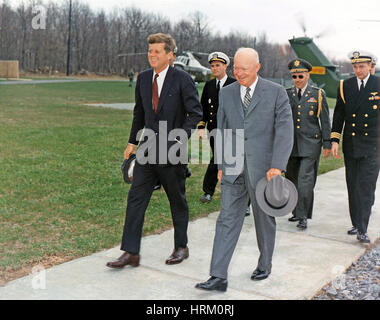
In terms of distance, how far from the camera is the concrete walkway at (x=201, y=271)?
11.9 ft

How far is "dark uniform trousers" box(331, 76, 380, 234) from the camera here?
17.3ft

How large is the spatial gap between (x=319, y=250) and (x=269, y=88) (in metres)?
1.94

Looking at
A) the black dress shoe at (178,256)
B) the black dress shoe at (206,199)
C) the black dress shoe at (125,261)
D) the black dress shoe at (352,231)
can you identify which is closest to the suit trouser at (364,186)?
the black dress shoe at (352,231)

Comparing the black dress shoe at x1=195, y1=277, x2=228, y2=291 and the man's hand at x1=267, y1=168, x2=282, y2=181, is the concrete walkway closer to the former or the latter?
the black dress shoe at x1=195, y1=277, x2=228, y2=291

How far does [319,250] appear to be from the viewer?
491cm

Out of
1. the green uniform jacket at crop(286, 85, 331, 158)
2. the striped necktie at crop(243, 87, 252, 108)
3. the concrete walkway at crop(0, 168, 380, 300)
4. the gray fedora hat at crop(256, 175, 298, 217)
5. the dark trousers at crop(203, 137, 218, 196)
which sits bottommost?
the concrete walkway at crop(0, 168, 380, 300)

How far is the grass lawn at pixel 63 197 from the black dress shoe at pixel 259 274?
3.37ft

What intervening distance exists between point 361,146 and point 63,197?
3856 mm

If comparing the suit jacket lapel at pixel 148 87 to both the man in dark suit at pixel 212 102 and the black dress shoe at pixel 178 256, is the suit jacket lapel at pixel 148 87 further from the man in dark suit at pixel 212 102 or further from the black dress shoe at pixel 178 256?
A: the man in dark suit at pixel 212 102

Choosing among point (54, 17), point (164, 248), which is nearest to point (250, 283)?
point (164, 248)

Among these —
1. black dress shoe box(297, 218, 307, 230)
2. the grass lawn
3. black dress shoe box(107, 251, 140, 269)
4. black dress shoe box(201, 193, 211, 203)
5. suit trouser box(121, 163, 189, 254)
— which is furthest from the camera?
black dress shoe box(201, 193, 211, 203)

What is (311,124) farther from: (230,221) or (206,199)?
(230,221)

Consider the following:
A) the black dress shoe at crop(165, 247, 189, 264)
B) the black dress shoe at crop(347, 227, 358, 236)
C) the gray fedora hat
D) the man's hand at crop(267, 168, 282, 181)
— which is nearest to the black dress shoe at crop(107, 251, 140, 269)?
the black dress shoe at crop(165, 247, 189, 264)
